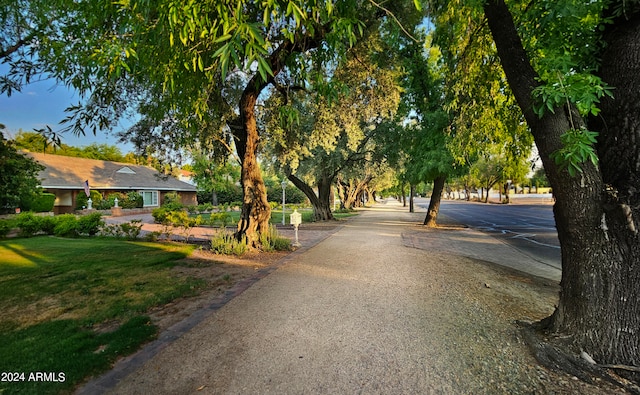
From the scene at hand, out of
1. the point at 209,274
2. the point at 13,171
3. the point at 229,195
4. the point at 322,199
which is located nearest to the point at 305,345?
the point at 209,274

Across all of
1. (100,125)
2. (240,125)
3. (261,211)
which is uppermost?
(240,125)

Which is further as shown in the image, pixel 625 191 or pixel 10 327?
pixel 10 327

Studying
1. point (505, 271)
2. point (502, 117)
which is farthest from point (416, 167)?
point (502, 117)

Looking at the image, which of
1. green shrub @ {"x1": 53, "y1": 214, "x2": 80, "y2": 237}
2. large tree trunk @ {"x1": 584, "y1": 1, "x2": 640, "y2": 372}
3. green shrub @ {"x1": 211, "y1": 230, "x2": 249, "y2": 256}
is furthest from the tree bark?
green shrub @ {"x1": 53, "y1": 214, "x2": 80, "y2": 237}

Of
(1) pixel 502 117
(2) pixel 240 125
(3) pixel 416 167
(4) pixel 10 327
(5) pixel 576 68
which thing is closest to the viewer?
(5) pixel 576 68

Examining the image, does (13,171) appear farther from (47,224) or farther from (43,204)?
(43,204)

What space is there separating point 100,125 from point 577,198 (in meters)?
6.34

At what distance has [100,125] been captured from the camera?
484cm

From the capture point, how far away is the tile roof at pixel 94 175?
92.1ft

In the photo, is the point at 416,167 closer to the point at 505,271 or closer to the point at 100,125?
the point at 505,271

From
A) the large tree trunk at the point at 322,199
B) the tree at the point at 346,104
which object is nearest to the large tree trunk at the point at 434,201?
the tree at the point at 346,104

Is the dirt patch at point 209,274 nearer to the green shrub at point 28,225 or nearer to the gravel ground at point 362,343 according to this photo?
the gravel ground at point 362,343

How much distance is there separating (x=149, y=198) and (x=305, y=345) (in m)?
38.1

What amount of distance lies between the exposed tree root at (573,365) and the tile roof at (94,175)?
2670 centimetres
